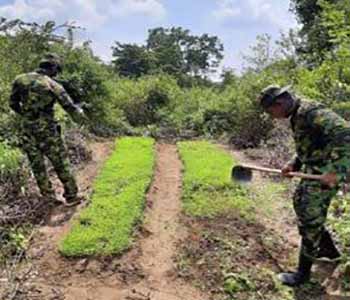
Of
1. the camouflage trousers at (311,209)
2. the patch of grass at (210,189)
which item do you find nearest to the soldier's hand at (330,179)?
the camouflage trousers at (311,209)

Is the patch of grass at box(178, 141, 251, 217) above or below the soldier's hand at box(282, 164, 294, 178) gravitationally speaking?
below

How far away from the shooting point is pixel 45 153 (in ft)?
27.0

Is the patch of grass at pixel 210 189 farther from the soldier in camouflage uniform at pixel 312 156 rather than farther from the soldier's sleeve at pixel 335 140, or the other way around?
the soldier's sleeve at pixel 335 140

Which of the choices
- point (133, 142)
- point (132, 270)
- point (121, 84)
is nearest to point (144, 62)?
point (121, 84)

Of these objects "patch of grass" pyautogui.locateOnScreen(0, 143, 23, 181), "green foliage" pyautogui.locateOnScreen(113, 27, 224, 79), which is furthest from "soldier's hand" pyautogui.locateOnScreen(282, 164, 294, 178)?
"green foliage" pyautogui.locateOnScreen(113, 27, 224, 79)

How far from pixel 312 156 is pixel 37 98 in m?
3.91

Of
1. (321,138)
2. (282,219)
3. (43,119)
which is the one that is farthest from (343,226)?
(43,119)

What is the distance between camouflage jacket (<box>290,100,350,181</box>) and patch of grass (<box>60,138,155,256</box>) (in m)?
2.24

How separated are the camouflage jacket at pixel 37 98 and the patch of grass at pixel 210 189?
2.07m

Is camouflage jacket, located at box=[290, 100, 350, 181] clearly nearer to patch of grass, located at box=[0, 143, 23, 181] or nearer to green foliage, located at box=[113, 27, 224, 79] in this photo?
patch of grass, located at box=[0, 143, 23, 181]

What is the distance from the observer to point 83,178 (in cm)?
1013

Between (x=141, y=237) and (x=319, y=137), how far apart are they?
2521mm

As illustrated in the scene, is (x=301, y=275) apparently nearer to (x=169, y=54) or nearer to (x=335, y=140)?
(x=335, y=140)

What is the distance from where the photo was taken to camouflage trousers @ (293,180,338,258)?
5.56 meters
